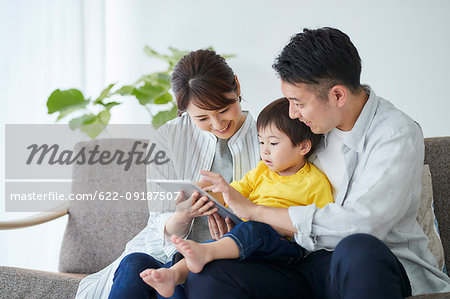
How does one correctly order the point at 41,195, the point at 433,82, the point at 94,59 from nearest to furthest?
the point at 433,82 → the point at 41,195 → the point at 94,59

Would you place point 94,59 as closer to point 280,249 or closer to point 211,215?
point 211,215

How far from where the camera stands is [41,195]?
273 centimetres

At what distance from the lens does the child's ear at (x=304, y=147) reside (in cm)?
148

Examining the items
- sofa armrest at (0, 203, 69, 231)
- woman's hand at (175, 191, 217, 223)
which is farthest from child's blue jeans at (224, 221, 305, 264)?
sofa armrest at (0, 203, 69, 231)

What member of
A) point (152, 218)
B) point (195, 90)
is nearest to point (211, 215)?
point (152, 218)

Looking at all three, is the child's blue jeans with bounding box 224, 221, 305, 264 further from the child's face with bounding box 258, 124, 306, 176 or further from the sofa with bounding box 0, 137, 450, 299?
the sofa with bounding box 0, 137, 450, 299

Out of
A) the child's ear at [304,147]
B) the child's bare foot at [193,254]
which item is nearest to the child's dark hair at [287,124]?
the child's ear at [304,147]

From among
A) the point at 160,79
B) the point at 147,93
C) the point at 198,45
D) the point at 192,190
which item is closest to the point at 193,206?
the point at 192,190

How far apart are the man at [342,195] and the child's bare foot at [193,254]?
2cm

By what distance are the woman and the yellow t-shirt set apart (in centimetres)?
8

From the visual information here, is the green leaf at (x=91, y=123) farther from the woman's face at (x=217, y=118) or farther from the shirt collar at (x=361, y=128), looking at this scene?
the shirt collar at (x=361, y=128)

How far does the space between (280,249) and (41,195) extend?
1.91 metres

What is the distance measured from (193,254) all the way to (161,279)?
110mm

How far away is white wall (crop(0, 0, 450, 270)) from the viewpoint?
99.0 inches
